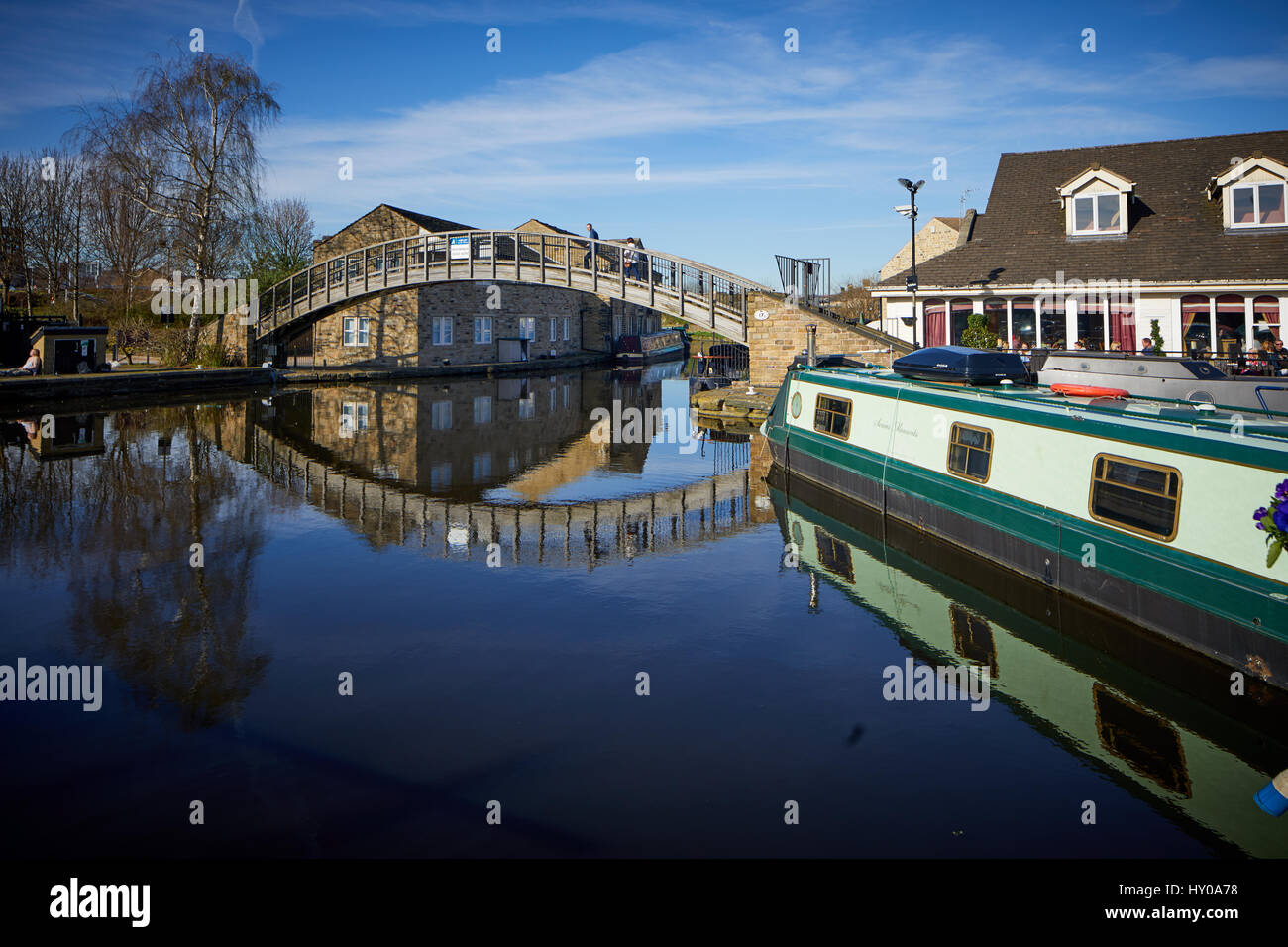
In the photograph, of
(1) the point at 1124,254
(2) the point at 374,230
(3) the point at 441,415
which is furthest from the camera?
(2) the point at 374,230

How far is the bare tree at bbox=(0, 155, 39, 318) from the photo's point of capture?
40.4 m

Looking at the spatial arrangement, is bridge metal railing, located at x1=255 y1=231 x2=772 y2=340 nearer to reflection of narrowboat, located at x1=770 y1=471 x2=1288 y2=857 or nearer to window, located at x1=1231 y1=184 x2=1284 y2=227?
window, located at x1=1231 y1=184 x2=1284 y2=227

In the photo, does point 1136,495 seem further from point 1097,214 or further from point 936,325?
point 1097,214

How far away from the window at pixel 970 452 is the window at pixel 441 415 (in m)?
13.7

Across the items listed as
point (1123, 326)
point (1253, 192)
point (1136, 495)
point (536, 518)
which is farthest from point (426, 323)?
point (1136, 495)

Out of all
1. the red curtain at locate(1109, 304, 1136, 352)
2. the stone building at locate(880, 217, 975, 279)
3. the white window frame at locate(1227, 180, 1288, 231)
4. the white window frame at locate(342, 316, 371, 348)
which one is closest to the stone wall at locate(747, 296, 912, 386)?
the red curtain at locate(1109, 304, 1136, 352)

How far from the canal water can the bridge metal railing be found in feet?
47.3

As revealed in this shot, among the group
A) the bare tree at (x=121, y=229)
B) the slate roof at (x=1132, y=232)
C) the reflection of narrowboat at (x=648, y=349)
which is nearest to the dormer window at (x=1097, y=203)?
the slate roof at (x=1132, y=232)

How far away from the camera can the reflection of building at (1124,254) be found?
21.2 meters

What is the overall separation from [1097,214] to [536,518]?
18.8 metres

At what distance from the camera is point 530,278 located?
103 ft

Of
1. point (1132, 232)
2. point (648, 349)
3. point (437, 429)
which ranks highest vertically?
point (648, 349)

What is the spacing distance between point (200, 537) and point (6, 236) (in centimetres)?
3915
